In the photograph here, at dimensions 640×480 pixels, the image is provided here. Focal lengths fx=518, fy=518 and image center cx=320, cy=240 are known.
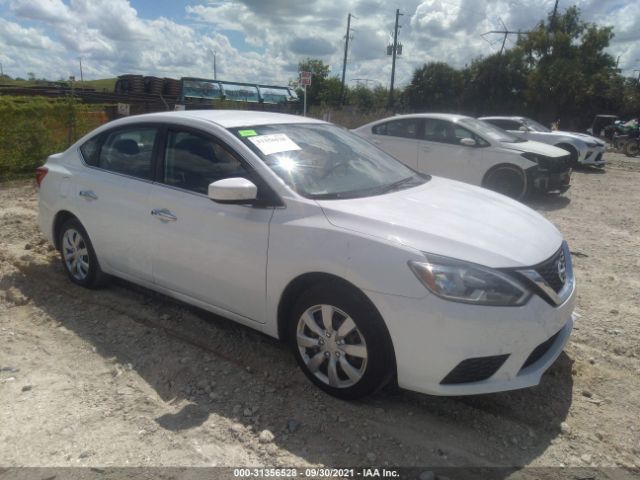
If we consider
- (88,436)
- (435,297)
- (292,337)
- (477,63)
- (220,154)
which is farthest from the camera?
(477,63)

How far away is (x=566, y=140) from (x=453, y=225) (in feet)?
41.6

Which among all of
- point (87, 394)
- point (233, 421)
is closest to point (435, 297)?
point (233, 421)

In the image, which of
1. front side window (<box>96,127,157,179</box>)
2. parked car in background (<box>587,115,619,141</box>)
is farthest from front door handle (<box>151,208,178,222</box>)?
parked car in background (<box>587,115,619,141</box>)

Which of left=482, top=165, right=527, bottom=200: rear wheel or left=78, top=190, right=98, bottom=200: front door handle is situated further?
left=482, top=165, right=527, bottom=200: rear wheel

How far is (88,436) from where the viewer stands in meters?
2.79

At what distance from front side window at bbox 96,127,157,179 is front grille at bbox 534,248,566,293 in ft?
9.26

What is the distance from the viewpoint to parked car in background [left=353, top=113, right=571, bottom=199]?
8.98 m

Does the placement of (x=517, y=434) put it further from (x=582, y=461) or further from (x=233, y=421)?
(x=233, y=421)

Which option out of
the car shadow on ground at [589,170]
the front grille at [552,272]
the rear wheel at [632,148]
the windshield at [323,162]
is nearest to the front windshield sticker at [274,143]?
the windshield at [323,162]

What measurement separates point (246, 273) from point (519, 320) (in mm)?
1635

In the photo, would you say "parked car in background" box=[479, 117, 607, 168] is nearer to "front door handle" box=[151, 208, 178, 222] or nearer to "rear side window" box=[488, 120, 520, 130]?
"rear side window" box=[488, 120, 520, 130]

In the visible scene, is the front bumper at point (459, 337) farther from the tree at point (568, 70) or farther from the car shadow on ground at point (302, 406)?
the tree at point (568, 70)

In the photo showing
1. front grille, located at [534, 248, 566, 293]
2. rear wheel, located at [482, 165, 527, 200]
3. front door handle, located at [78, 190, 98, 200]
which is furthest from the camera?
rear wheel, located at [482, 165, 527, 200]

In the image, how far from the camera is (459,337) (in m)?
2.59
